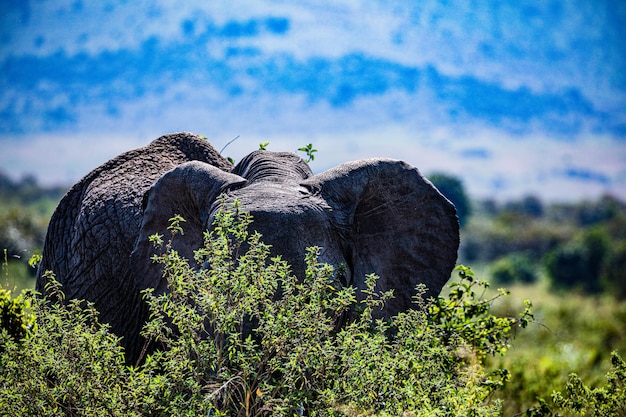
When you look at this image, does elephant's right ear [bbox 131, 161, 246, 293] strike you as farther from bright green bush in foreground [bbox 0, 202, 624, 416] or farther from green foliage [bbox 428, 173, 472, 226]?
green foliage [bbox 428, 173, 472, 226]

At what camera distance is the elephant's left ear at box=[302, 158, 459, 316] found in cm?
727

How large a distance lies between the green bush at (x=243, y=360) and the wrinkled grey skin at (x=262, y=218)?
1.90 ft

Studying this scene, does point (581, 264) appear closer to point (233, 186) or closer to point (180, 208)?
point (180, 208)

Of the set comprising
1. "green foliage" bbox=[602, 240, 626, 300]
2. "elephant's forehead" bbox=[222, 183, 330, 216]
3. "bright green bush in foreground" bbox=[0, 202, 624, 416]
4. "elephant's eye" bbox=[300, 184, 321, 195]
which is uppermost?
"green foliage" bbox=[602, 240, 626, 300]

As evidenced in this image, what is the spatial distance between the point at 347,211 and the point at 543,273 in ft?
228

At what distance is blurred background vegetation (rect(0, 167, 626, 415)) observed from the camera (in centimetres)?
1391

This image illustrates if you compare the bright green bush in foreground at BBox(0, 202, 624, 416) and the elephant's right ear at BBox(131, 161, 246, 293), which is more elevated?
the elephant's right ear at BBox(131, 161, 246, 293)

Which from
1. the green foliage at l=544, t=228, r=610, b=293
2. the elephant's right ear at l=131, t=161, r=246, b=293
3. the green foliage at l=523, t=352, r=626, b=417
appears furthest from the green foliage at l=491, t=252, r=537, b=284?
the elephant's right ear at l=131, t=161, r=246, b=293

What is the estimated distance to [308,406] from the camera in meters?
5.81

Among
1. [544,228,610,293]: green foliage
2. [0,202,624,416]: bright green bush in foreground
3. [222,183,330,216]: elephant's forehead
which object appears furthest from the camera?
[544,228,610,293]: green foliage

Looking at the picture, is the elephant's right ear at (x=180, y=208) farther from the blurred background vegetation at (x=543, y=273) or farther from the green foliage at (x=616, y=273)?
the green foliage at (x=616, y=273)

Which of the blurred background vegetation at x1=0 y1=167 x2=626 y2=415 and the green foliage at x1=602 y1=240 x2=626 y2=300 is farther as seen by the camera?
the green foliage at x1=602 y1=240 x2=626 y2=300

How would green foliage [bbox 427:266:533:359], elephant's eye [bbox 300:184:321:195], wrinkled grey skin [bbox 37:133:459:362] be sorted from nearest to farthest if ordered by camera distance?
wrinkled grey skin [bbox 37:133:459:362]
elephant's eye [bbox 300:184:321:195]
green foliage [bbox 427:266:533:359]

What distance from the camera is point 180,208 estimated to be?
746 cm
